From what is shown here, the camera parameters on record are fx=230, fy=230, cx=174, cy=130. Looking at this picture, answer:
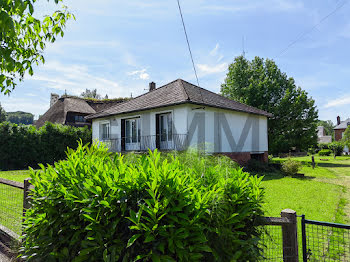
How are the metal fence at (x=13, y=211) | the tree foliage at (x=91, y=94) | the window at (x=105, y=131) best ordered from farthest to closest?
1. the tree foliage at (x=91, y=94)
2. the window at (x=105, y=131)
3. the metal fence at (x=13, y=211)

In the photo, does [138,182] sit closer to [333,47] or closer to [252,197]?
[252,197]

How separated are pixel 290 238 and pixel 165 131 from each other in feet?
42.3

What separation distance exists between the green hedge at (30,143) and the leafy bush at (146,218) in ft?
52.1

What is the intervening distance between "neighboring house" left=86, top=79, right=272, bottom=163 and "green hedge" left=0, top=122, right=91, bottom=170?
3.23m

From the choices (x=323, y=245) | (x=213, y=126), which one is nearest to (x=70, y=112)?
(x=213, y=126)

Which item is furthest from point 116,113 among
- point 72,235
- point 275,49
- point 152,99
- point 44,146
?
point 72,235

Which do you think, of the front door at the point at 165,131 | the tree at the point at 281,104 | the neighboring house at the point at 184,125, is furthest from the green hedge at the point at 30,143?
the tree at the point at 281,104

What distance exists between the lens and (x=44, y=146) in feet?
60.7

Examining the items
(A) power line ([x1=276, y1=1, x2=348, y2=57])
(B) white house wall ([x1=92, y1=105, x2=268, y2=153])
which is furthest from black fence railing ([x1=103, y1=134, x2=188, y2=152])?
(A) power line ([x1=276, y1=1, x2=348, y2=57])

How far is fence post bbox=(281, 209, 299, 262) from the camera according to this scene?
2.39 metres

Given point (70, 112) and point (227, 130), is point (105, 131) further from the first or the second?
point (70, 112)

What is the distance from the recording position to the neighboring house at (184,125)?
13656 millimetres

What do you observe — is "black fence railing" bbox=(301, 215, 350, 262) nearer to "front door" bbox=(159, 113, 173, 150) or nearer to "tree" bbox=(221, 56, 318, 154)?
"front door" bbox=(159, 113, 173, 150)

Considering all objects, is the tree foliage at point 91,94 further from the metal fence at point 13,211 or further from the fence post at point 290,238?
the fence post at point 290,238
